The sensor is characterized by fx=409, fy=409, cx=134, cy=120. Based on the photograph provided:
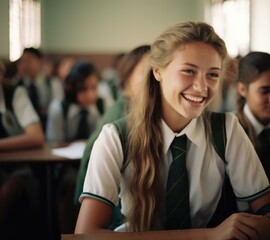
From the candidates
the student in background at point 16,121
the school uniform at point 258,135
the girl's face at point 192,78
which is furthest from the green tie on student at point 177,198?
the student in background at point 16,121

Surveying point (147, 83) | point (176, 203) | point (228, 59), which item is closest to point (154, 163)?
point (176, 203)

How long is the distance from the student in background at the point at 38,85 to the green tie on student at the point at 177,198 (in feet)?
7.78

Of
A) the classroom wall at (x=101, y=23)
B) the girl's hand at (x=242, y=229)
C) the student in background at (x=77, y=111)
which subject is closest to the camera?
the girl's hand at (x=242, y=229)

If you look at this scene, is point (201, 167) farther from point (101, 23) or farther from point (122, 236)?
point (101, 23)

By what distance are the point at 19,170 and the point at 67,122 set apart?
703mm

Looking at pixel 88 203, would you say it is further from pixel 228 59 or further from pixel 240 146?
pixel 228 59

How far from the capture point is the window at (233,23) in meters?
1.29

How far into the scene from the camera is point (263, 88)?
1.27 meters

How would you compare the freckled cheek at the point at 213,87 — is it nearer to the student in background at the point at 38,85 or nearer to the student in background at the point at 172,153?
the student in background at the point at 172,153

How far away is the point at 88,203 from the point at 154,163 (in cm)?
21

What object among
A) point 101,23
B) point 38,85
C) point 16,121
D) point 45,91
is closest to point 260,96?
point 16,121

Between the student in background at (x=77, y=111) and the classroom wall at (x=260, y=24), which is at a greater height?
the classroom wall at (x=260, y=24)

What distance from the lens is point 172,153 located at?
3.80ft

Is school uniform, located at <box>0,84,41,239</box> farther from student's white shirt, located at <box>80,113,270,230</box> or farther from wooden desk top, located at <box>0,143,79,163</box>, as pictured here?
student's white shirt, located at <box>80,113,270,230</box>
